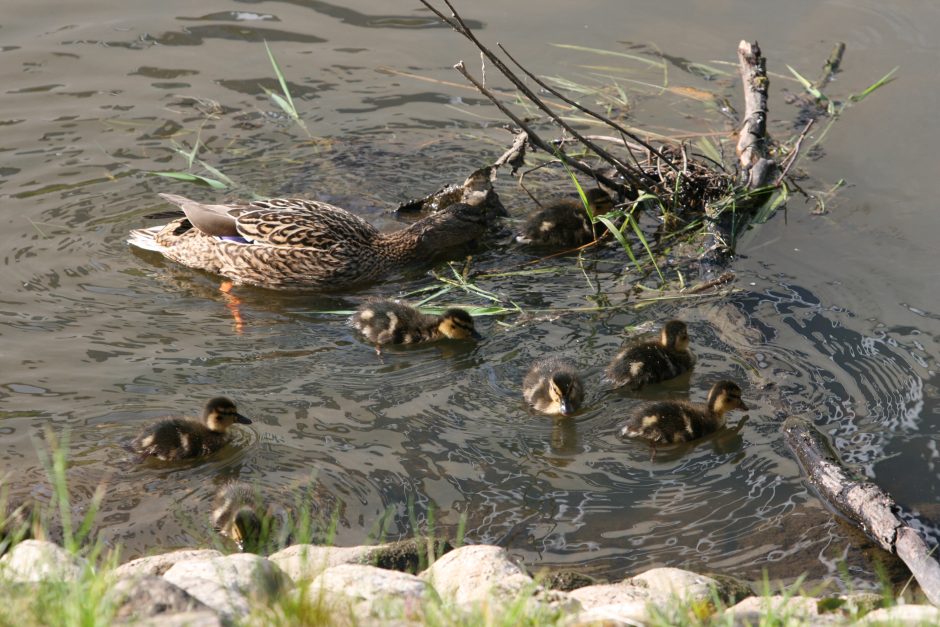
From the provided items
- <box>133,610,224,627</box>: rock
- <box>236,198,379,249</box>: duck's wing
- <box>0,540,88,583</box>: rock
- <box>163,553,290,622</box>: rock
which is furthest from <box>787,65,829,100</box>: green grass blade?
<box>133,610,224,627</box>: rock

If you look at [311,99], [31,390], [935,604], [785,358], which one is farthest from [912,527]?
[311,99]

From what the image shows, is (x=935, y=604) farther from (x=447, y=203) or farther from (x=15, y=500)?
(x=447, y=203)

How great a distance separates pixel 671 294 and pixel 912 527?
2.03 meters

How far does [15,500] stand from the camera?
14.2 feet

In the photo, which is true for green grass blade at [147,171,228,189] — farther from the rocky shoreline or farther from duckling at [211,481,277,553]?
the rocky shoreline

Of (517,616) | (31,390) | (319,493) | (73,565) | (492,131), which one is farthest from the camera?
(492,131)

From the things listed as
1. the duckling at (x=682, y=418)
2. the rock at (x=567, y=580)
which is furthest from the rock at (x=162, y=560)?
the duckling at (x=682, y=418)

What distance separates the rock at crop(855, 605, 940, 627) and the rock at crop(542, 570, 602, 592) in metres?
0.94

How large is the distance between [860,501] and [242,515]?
7.20 ft

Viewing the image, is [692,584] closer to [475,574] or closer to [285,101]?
[475,574]

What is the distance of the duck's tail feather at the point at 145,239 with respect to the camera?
21.4 feet

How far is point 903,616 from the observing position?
321 centimetres

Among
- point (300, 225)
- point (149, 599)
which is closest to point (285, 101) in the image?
point (300, 225)

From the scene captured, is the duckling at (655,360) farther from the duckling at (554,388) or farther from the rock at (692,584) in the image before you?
the rock at (692,584)
